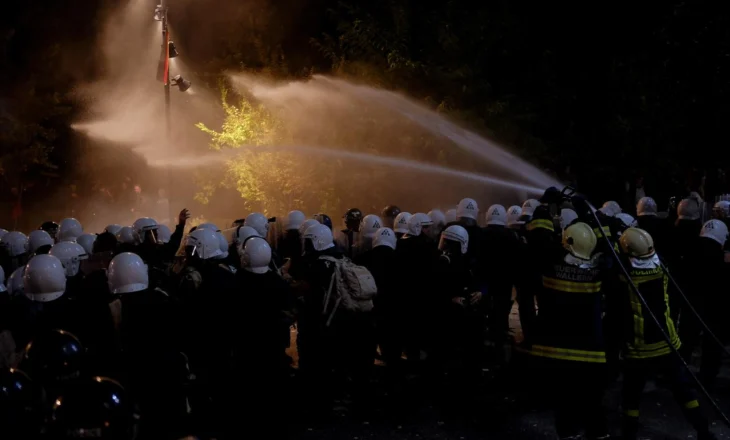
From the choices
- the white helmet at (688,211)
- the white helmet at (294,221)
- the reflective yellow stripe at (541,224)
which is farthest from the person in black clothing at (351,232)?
the white helmet at (688,211)

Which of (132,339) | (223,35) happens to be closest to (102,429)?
(132,339)

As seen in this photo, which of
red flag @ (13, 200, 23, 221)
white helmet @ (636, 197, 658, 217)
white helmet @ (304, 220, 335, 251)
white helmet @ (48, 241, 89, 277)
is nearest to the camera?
white helmet @ (48, 241, 89, 277)

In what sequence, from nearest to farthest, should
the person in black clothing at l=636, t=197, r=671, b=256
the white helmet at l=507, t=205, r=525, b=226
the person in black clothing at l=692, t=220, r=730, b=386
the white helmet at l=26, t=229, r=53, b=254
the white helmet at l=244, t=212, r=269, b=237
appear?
1. the person in black clothing at l=692, t=220, r=730, b=386
2. the white helmet at l=26, t=229, r=53, b=254
3. the white helmet at l=244, t=212, r=269, b=237
4. the person in black clothing at l=636, t=197, r=671, b=256
5. the white helmet at l=507, t=205, r=525, b=226

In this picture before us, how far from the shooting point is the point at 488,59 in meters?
15.5

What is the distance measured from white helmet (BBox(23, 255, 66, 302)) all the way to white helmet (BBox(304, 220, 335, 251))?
2799mm

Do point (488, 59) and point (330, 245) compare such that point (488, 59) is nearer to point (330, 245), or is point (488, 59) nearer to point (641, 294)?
point (330, 245)

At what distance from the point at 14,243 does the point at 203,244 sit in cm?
337

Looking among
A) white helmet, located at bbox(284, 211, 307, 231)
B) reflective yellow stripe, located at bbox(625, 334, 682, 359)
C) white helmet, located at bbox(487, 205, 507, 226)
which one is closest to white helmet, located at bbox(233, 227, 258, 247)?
white helmet, located at bbox(284, 211, 307, 231)

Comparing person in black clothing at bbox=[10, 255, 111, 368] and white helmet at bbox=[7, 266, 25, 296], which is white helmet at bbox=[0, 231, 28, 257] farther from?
person in black clothing at bbox=[10, 255, 111, 368]

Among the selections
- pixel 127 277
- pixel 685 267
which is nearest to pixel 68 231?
pixel 127 277

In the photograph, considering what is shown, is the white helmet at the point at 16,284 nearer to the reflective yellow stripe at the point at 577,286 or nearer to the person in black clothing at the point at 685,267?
the reflective yellow stripe at the point at 577,286

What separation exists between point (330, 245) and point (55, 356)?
4.19 m

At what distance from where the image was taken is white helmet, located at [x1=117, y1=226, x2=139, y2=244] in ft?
31.5

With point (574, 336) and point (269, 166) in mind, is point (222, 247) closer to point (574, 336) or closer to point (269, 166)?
point (574, 336)
